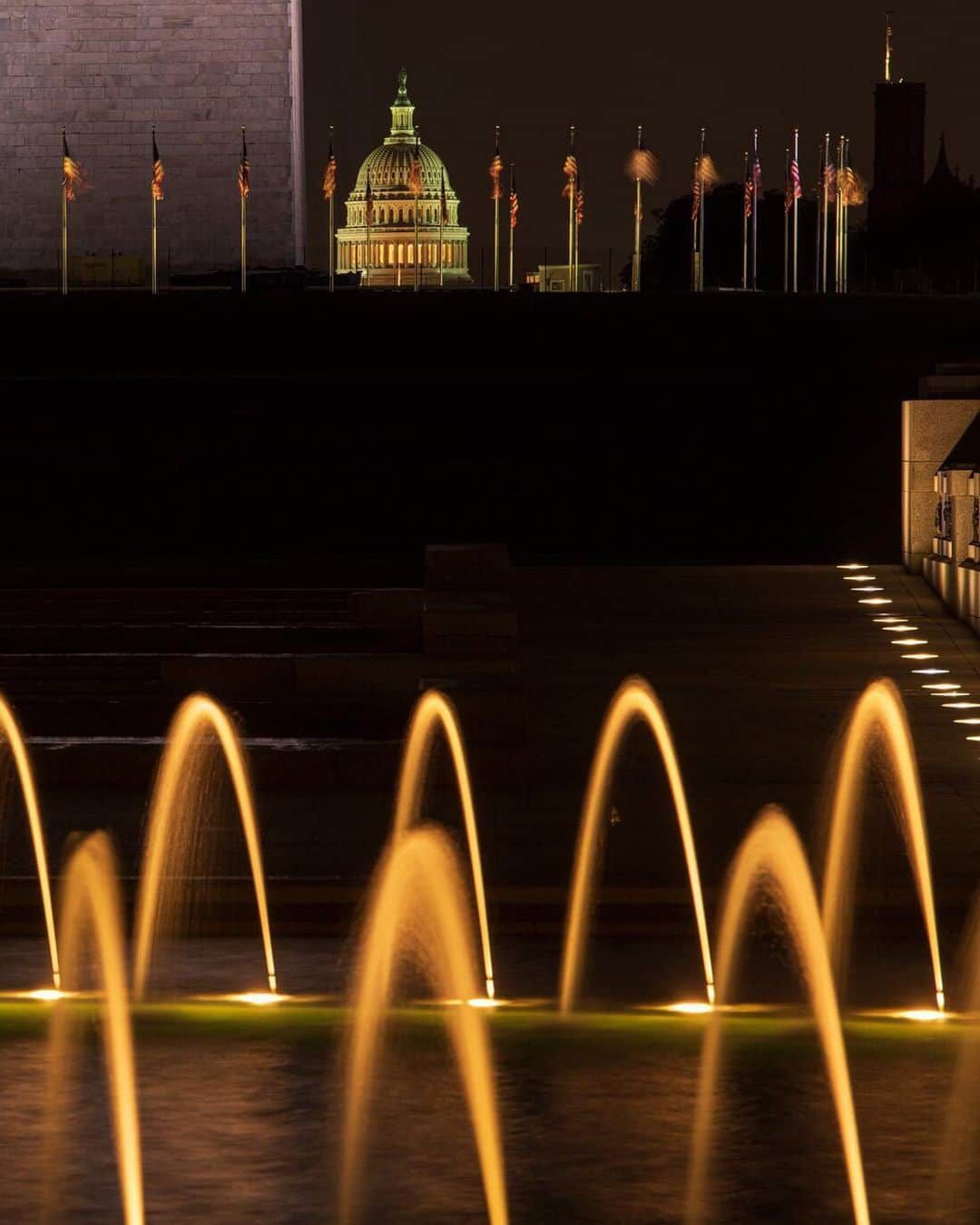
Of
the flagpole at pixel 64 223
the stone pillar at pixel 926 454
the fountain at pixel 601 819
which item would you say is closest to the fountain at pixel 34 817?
the fountain at pixel 601 819

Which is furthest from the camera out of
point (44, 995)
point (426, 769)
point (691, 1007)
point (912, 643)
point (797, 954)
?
point (912, 643)

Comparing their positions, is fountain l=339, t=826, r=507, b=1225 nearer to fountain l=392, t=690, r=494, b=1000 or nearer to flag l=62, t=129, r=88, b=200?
fountain l=392, t=690, r=494, b=1000

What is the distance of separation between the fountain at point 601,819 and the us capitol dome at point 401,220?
2459 inches

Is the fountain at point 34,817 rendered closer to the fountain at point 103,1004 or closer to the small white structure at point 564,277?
the fountain at point 103,1004

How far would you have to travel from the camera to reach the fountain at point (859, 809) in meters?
11.5

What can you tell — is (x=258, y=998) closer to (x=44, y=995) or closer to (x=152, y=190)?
(x=44, y=995)

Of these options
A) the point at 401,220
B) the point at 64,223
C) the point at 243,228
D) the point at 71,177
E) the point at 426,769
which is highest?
the point at 401,220

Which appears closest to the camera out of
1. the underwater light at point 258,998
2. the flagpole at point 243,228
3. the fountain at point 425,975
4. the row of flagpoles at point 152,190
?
the fountain at point 425,975

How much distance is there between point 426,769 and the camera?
15812mm

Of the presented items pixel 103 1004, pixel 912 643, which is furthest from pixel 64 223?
pixel 103 1004

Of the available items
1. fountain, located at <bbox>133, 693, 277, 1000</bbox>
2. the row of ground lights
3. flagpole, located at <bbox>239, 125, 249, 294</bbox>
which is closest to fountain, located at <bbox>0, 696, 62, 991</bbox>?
fountain, located at <bbox>133, 693, 277, 1000</bbox>

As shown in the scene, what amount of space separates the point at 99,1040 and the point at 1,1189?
1.98 metres

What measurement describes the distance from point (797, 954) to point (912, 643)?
43.6 ft

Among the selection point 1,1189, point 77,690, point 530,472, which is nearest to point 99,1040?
point 1,1189
